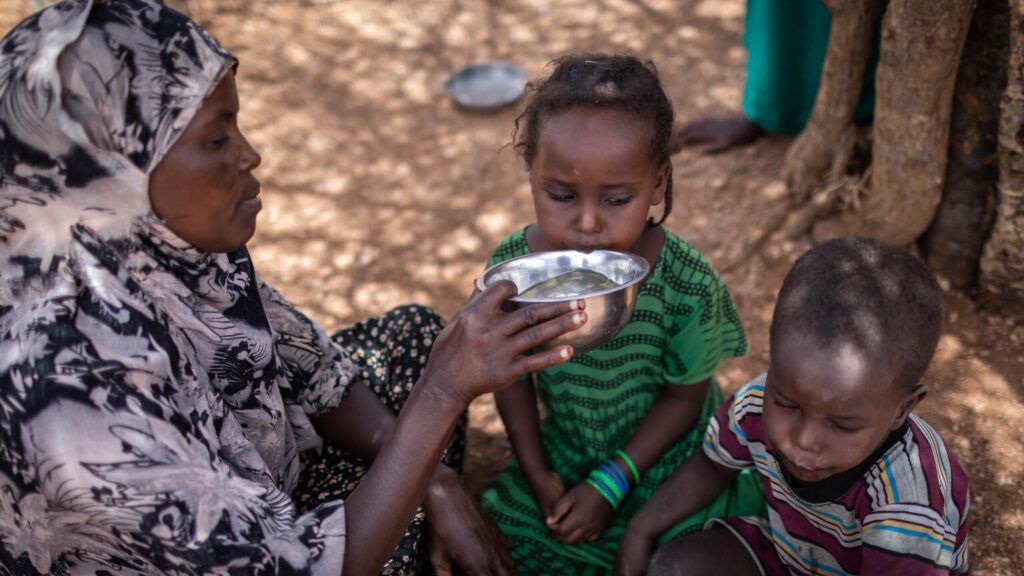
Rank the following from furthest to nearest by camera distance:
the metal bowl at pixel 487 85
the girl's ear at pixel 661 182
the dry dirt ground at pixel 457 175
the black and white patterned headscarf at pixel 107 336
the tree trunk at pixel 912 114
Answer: the metal bowl at pixel 487 85 → the dry dirt ground at pixel 457 175 → the tree trunk at pixel 912 114 → the girl's ear at pixel 661 182 → the black and white patterned headscarf at pixel 107 336

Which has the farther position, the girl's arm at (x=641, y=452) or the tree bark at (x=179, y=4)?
the tree bark at (x=179, y=4)

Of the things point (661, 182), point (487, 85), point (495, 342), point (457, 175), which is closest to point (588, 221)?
point (661, 182)

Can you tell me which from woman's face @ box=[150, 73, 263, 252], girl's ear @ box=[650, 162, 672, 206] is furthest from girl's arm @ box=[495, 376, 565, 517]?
woman's face @ box=[150, 73, 263, 252]

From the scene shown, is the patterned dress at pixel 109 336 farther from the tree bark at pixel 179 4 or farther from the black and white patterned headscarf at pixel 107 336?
the tree bark at pixel 179 4

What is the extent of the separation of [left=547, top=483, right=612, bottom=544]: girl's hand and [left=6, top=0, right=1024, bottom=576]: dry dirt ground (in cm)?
62

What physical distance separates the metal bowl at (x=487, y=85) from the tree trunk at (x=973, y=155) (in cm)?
246

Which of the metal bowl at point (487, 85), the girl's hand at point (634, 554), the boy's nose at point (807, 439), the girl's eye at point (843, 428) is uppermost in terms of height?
the girl's eye at point (843, 428)

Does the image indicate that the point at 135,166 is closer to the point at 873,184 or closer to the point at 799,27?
the point at 873,184

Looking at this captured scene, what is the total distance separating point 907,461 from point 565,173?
3.08 ft

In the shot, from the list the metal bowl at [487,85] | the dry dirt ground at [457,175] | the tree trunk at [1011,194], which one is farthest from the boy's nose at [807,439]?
the metal bowl at [487,85]

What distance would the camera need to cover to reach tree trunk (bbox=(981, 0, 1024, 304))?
2316mm

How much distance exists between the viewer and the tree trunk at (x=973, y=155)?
2465 mm

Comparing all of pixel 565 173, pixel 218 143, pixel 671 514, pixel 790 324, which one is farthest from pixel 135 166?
pixel 671 514

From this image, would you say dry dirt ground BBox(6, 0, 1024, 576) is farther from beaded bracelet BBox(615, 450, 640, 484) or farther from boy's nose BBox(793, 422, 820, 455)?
boy's nose BBox(793, 422, 820, 455)
